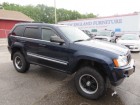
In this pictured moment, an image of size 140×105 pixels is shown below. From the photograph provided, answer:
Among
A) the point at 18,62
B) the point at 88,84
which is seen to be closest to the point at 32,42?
the point at 18,62

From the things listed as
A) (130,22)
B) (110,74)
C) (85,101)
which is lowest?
(85,101)

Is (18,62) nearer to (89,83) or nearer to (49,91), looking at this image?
(49,91)

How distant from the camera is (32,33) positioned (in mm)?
5602

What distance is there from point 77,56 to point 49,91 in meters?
1.29

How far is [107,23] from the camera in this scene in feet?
69.9

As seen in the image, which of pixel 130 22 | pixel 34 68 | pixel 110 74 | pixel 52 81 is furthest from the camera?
pixel 130 22

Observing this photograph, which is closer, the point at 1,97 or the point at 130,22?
the point at 1,97

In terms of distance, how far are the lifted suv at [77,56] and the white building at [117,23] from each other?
48.2ft

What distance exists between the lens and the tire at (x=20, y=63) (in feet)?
19.6

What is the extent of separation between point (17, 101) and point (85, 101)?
1.66 m

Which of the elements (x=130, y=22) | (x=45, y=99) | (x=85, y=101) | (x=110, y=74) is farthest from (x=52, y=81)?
(x=130, y=22)

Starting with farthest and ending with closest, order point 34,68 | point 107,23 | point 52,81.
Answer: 1. point 107,23
2. point 34,68
3. point 52,81

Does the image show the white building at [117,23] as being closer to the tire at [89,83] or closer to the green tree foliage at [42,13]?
the tire at [89,83]

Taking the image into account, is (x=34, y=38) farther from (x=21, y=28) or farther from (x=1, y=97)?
(x=1, y=97)
